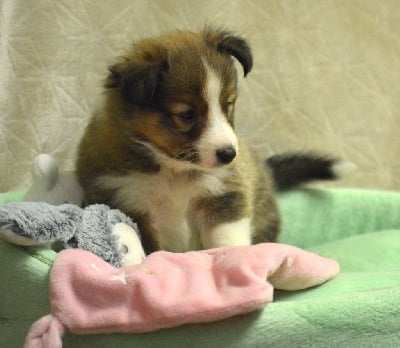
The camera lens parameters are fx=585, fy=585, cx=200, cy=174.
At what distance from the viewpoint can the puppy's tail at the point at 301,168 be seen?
295 centimetres

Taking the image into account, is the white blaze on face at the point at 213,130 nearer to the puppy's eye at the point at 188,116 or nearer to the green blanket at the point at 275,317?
the puppy's eye at the point at 188,116

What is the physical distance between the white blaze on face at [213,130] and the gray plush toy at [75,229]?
35 centimetres

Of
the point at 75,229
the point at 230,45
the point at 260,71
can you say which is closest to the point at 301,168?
the point at 260,71

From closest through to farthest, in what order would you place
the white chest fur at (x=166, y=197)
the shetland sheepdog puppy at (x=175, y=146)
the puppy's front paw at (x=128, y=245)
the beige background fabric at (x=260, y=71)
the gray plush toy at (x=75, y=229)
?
1. the gray plush toy at (x=75, y=229)
2. the puppy's front paw at (x=128, y=245)
3. the shetland sheepdog puppy at (x=175, y=146)
4. the white chest fur at (x=166, y=197)
5. the beige background fabric at (x=260, y=71)

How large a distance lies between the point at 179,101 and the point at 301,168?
47.4 inches

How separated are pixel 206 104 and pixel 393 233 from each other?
1.27 meters

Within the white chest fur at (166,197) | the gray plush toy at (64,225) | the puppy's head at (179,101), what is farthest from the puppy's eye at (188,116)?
the gray plush toy at (64,225)

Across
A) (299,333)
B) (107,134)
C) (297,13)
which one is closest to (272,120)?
(297,13)

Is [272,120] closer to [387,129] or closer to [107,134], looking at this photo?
[387,129]

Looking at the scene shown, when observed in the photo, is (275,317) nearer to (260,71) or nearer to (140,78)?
(140,78)

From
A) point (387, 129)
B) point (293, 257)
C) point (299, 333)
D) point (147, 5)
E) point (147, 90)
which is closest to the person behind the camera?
point (299, 333)

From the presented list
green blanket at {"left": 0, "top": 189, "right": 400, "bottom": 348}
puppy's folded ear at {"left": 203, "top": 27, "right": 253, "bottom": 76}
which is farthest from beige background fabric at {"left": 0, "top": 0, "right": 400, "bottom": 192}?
green blanket at {"left": 0, "top": 189, "right": 400, "bottom": 348}

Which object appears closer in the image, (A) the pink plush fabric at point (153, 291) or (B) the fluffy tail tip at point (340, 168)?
(A) the pink plush fabric at point (153, 291)

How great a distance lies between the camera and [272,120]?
330 cm
